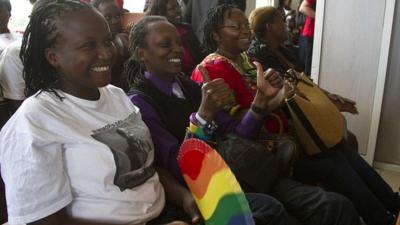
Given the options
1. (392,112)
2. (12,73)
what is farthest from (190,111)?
(392,112)

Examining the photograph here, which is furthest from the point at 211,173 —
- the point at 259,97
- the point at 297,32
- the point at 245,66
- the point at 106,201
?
the point at 297,32

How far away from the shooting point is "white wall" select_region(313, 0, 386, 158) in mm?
2273

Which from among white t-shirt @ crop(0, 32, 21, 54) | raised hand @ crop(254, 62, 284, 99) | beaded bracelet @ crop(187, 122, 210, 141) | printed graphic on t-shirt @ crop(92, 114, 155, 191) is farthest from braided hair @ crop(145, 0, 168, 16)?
printed graphic on t-shirt @ crop(92, 114, 155, 191)

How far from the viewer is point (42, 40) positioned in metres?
0.87

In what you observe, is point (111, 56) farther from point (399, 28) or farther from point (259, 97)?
point (399, 28)

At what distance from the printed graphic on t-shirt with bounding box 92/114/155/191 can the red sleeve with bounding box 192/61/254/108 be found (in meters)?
0.57

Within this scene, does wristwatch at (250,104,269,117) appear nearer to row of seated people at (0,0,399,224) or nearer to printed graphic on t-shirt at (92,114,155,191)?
row of seated people at (0,0,399,224)

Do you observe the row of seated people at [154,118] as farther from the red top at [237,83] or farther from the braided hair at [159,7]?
the braided hair at [159,7]

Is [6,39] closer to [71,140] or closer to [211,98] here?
[211,98]

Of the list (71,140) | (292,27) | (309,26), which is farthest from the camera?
(292,27)

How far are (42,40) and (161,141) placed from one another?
464 millimetres

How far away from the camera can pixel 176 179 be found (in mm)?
1155

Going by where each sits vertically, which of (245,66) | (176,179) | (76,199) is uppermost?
(245,66)

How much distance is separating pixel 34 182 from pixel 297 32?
3496 mm
